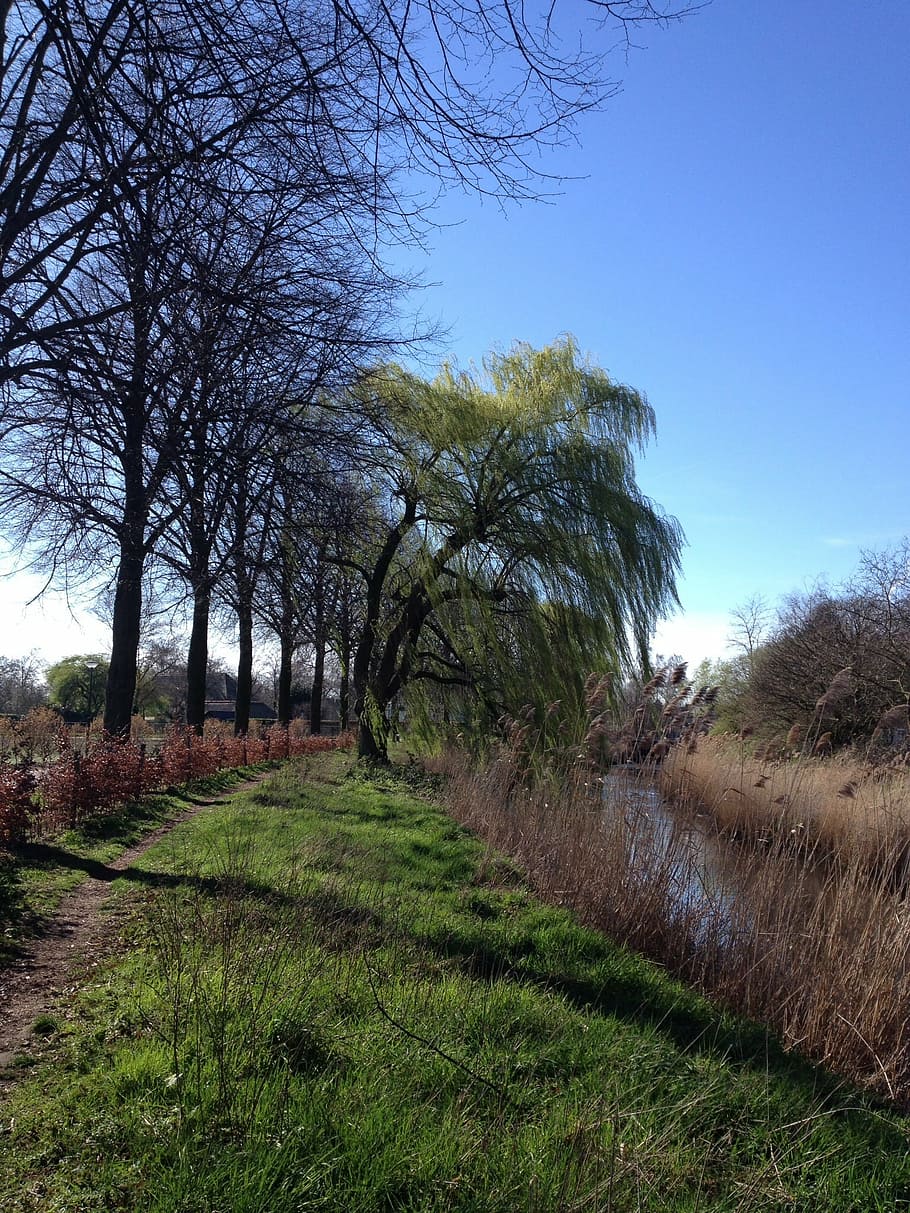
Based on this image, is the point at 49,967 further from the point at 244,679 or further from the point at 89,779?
the point at 244,679

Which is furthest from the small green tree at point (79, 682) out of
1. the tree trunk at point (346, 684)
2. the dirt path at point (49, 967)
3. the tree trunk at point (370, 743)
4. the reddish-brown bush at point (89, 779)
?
the dirt path at point (49, 967)

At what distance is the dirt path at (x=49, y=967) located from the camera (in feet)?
11.9

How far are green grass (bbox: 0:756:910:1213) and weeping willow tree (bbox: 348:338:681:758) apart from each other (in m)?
9.75

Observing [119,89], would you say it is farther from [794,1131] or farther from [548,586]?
[548,586]

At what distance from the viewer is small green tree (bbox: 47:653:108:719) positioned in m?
43.7

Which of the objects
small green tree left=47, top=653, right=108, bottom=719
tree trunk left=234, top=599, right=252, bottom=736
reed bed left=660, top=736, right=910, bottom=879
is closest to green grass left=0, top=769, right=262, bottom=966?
reed bed left=660, top=736, right=910, bottom=879

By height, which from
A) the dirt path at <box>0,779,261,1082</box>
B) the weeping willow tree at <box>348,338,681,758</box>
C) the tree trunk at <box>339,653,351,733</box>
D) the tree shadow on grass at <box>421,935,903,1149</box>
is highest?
the weeping willow tree at <box>348,338,681,758</box>

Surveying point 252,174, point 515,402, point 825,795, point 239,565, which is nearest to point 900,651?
point 515,402

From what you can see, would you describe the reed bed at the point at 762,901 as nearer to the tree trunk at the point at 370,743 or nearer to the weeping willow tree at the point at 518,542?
the weeping willow tree at the point at 518,542

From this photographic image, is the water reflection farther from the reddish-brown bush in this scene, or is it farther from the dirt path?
the reddish-brown bush

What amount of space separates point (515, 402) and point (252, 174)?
38.8 ft

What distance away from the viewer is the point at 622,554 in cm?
1497

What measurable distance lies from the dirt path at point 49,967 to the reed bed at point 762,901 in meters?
3.33

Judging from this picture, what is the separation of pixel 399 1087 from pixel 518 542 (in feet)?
41.2
